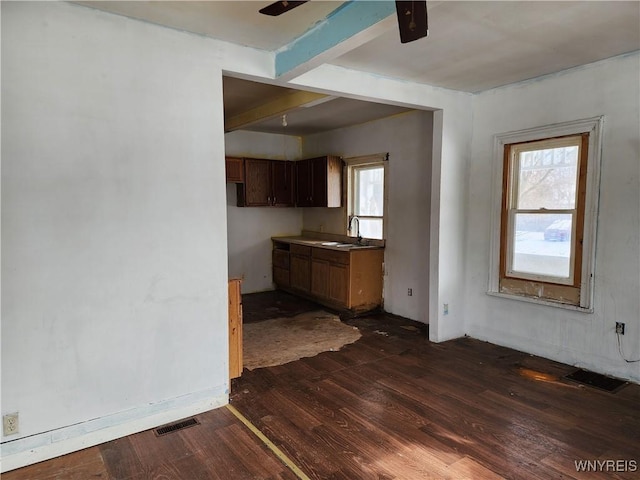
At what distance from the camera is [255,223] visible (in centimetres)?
674

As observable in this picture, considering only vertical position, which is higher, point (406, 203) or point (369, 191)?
point (369, 191)

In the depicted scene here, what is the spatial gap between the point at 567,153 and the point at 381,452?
294 centimetres

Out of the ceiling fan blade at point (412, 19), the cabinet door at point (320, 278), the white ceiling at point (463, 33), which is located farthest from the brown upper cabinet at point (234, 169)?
the ceiling fan blade at point (412, 19)

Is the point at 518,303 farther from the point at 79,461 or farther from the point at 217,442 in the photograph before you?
the point at 79,461

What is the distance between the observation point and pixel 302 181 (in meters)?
6.54

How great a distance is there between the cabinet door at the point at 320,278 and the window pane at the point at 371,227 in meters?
0.74

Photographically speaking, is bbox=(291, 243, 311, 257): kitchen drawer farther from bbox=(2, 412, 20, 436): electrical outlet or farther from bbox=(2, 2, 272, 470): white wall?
bbox=(2, 412, 20, 436): electrical outlet

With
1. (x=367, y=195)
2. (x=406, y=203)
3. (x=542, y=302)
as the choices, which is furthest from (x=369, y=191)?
(x=542, y=302)

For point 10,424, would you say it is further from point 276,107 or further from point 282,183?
point 282,183

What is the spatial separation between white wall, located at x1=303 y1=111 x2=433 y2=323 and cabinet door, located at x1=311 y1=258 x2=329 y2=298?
801mm

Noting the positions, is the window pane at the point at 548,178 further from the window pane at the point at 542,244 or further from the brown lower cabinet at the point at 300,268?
the brown lower cabinet at the point at 300,268

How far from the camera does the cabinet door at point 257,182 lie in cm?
630

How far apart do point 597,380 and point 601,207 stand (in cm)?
139

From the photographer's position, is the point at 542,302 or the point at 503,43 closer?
the point at 503,43
